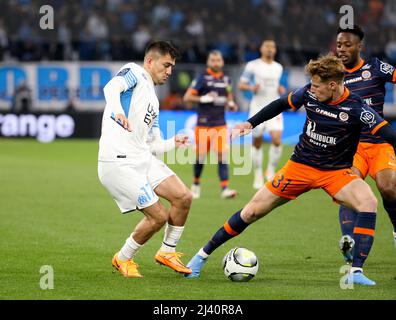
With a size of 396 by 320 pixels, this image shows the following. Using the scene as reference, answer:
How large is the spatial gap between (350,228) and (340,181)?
49.2 inches

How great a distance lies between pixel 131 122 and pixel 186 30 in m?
20.1

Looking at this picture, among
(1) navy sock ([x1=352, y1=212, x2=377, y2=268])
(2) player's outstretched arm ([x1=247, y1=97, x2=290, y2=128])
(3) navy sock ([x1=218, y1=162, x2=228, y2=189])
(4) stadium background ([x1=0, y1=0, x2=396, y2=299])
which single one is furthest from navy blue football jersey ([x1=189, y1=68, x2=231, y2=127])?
(4) stadium background ([x1=0, y1=0, x2=396, y2=299])

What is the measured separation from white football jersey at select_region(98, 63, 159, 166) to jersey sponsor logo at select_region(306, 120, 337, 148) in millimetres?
1469

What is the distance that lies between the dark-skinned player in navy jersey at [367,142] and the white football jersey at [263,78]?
7.42m

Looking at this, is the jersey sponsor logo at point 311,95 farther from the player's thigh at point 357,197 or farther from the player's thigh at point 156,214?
the player's thigh at point 156,214

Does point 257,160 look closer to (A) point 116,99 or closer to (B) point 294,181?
(B) point 294,181

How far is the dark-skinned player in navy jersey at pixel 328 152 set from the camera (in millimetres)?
7859

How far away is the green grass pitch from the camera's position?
299 inches

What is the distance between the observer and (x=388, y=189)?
8.80m

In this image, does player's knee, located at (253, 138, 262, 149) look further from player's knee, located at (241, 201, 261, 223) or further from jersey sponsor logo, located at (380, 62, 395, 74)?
player's knee, located at (241, 201, 261, 223)

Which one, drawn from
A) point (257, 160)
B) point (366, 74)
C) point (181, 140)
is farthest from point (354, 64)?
point (257, 160)

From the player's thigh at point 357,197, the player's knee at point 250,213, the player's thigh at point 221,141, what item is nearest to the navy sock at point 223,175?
the player's thigh at point 221,141
